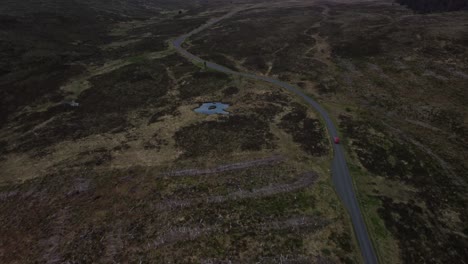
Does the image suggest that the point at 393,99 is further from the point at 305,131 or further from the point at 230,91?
the point at 230,91

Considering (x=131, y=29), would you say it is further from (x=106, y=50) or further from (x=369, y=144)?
(x=369, y=144)

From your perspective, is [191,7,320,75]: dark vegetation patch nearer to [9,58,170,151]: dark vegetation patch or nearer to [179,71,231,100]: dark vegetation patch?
[179,71,231,100]: dark vegetation patch

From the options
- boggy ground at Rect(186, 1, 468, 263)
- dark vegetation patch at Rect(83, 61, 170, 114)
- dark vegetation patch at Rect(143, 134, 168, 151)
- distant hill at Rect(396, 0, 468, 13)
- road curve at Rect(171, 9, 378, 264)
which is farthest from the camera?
distant hill at Rect(396, 0, 468, 13)

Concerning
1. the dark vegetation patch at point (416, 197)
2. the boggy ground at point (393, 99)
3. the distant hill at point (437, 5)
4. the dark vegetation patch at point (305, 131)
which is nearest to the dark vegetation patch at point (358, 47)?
the boggy ground at point (393, 99)

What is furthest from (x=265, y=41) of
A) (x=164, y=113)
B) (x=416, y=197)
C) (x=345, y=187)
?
(x=416, y=197)

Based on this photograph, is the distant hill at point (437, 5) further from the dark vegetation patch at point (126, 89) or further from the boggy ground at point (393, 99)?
the dark vegetation patch at point (126, 89)

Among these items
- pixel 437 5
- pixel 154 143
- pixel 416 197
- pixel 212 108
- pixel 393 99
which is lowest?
pixel 416 197

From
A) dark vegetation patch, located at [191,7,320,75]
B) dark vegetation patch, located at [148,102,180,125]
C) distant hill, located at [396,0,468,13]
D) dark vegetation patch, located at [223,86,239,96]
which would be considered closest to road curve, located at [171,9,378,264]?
dark vegetation patch, located at [223,86,239,96]
